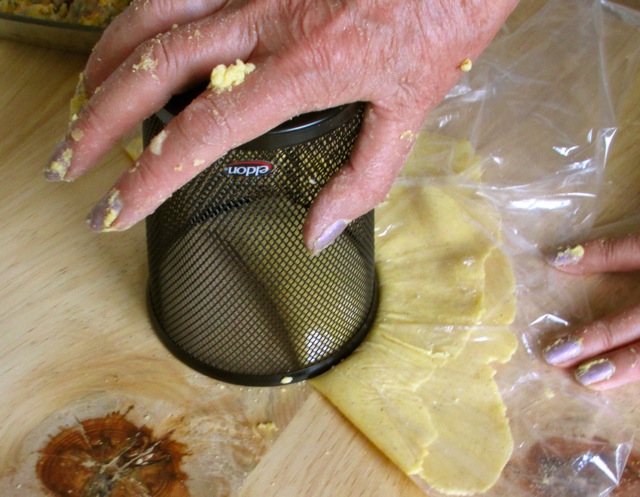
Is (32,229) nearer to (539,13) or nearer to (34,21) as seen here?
(34,21)

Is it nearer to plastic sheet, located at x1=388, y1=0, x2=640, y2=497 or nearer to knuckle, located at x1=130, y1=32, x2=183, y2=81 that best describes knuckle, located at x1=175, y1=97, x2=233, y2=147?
knuckle, located at x1=130, y1=32, x2=183, y2=81

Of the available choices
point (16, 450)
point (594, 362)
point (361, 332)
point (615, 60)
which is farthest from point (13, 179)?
point (615, 60)

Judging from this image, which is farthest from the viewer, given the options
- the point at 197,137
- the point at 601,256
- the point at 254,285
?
the point at 601,256

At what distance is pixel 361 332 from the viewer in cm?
79

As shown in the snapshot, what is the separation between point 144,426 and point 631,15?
902mm

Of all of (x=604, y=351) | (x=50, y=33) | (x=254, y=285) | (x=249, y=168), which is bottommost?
(x=604, y=351)

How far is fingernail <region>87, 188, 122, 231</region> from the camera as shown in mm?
536

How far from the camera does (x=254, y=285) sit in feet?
2.39

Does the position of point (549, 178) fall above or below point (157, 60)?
below

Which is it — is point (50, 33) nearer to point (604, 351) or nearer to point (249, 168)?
point (249, 168)

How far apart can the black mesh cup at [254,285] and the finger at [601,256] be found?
0.24m

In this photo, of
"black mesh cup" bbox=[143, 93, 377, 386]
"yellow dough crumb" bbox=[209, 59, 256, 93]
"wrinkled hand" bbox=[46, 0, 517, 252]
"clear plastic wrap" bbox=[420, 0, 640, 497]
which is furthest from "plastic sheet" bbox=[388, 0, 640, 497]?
"yellow dough crumb" bbox=[209, 59, 256, 93]

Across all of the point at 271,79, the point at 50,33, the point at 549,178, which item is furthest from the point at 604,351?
the point at 50,33

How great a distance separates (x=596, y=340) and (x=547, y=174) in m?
0.26
